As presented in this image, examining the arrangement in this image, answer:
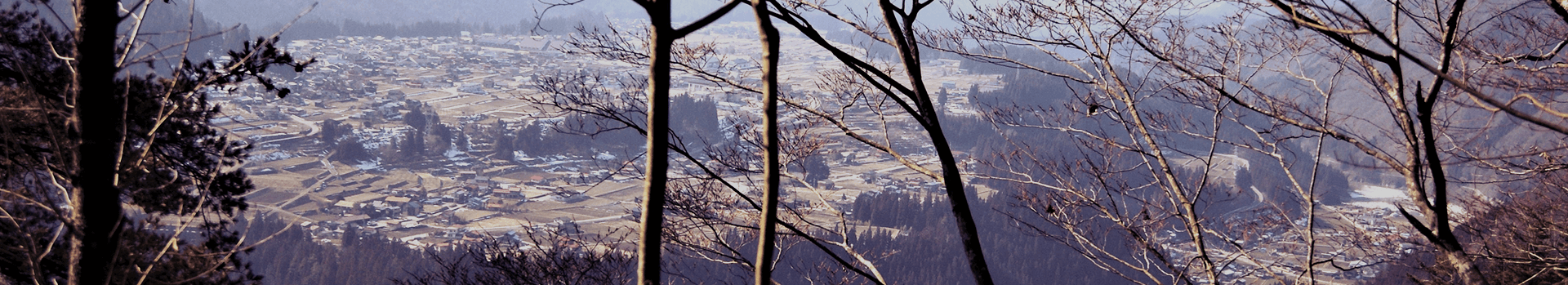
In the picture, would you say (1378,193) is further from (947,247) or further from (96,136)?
(96,136)

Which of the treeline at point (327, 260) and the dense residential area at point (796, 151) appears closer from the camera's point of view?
the dense residential area at point (796, 151)

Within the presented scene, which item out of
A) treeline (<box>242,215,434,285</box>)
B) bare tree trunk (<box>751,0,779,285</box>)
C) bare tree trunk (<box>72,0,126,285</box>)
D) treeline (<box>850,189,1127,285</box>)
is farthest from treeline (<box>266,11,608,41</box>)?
bare tree trunk (<box>751,0,779,285</box>)

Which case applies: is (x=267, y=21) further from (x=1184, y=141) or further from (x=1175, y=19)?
(x=1175, y=19)

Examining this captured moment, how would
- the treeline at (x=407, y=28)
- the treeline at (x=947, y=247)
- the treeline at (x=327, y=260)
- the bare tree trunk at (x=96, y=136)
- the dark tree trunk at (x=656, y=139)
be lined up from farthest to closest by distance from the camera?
the treeline at (x=407, y=28)
the treeline at (x=947, y=247)
the treeline at (x=327, y=260)
the bare tree trunk at (x=96, y=136)
the dark tree trunk at (x=656, y=139)

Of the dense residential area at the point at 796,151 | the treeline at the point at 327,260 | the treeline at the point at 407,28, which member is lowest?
the treeline at the point at 327,260

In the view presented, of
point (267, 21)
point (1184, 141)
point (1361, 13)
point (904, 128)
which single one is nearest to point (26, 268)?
point (1361, 13)

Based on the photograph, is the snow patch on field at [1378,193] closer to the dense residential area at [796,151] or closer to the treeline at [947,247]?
the dense residential area at [796,151]

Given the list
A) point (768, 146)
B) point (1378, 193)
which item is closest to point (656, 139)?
point (768, 146)

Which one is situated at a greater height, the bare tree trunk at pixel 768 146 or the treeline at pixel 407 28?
the treeline at pixel 407 28

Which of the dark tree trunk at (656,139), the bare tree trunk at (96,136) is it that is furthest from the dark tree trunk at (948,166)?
the bare tree trunk at (96,136)
